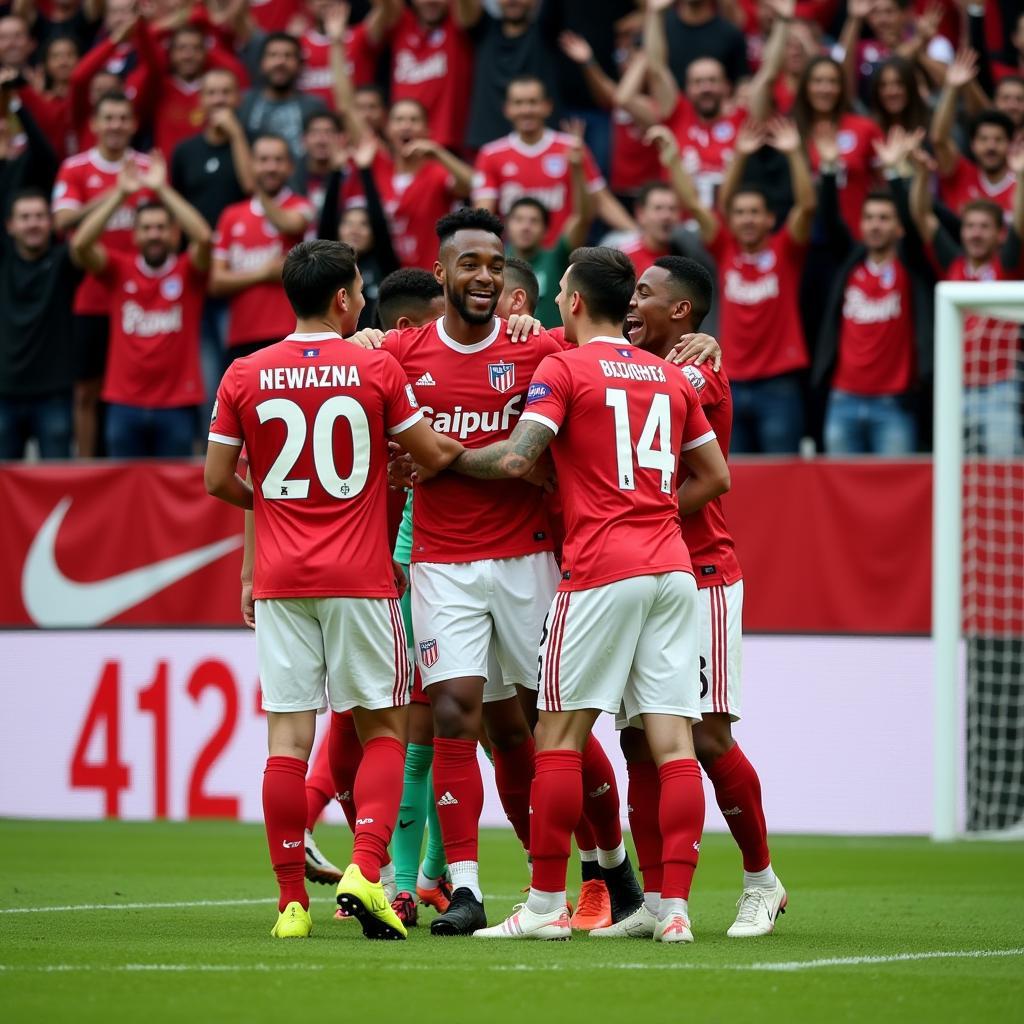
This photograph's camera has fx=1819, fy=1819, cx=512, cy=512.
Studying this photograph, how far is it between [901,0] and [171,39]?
6.09 meters

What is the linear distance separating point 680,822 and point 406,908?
1.41 metres

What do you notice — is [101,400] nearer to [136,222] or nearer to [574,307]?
[136,222]

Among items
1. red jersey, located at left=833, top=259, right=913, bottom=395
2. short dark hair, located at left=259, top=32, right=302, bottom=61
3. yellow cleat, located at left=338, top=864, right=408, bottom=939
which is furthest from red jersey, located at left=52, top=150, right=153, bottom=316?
yellow cleat, located at left=338, top=864, right=408, bottom=939

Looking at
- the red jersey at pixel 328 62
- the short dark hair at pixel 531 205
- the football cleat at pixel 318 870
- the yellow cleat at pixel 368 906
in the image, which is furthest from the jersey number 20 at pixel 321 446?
the red jersey at pixel 328 62

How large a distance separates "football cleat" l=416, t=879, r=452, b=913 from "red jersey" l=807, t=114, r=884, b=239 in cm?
724

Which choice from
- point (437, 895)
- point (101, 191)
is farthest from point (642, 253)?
point (437, 895)

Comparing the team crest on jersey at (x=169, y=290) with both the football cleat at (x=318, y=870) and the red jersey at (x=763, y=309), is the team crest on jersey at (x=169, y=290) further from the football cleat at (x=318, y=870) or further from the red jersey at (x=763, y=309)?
the football cleat at (x=318, y=870)

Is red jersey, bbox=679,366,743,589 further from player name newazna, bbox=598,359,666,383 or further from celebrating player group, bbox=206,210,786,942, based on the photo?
player name newazna, bbox=598,359,666,383

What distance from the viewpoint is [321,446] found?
6.54m

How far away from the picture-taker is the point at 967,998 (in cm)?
523

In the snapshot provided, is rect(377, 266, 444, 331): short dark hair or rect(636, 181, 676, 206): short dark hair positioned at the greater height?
rect(636, 181, 676, 206): short dark hair

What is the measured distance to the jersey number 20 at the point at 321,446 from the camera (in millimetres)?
6531

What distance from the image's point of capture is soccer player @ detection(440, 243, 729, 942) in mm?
6422

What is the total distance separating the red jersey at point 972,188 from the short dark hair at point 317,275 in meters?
7.41
